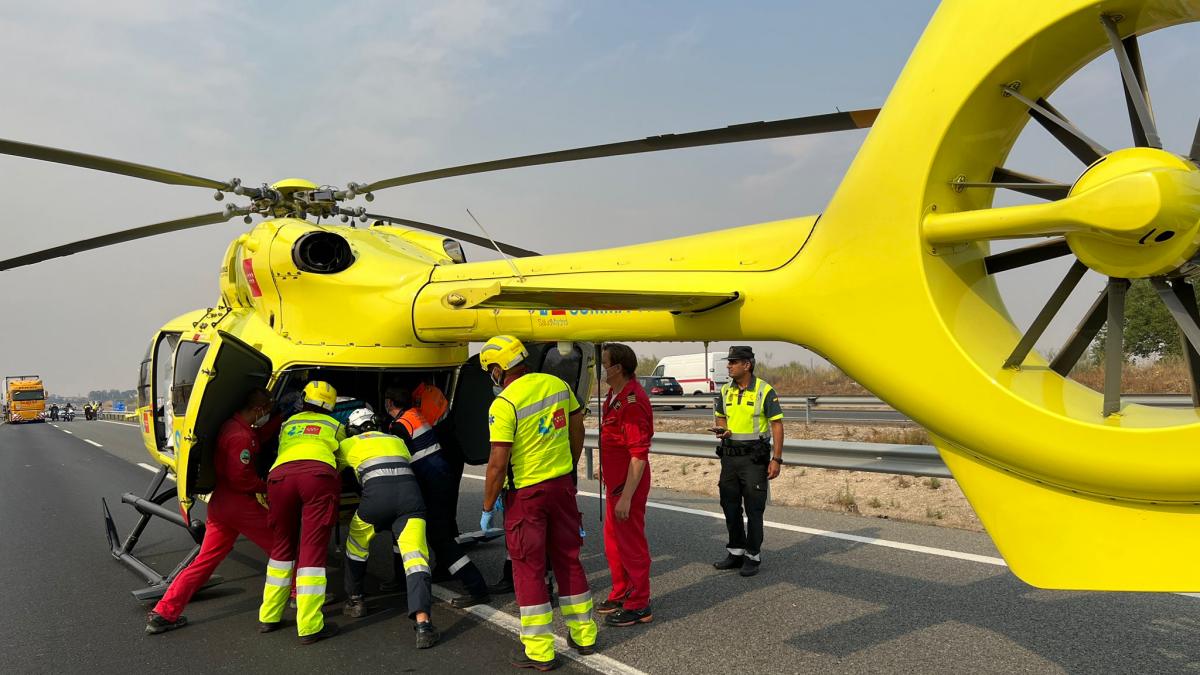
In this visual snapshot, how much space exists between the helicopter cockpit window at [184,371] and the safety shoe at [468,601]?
9.95 feet

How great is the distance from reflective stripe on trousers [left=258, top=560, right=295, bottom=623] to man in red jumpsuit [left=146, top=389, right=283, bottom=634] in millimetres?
413

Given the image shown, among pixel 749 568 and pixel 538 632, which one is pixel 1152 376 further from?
pixel 538 632

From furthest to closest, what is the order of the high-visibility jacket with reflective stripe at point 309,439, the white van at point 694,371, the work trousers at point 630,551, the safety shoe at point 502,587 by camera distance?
1. the white van at point 694,371
2. the safety shoe at point 502,587
3. the high-visibility jacket with reflective stripe at point 309,439
4. the work trousers at point 630,551

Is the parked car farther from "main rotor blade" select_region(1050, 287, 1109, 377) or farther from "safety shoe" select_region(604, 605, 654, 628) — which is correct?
"main rotor blade" select_region(1050, 287, 1109, 377)

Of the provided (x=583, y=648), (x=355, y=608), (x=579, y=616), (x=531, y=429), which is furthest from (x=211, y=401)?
(x=583, y=648)

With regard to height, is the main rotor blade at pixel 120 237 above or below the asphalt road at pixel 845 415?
above

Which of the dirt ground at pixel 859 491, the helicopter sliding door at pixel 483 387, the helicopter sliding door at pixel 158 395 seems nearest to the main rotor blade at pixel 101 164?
the helicopter sliding door at pixel 158 395

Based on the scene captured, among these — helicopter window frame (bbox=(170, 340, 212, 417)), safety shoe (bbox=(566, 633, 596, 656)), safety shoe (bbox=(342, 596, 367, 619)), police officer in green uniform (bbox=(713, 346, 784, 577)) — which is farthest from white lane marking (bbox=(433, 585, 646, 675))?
helicopter window frame (bbox=(170, 340, 212, 417))

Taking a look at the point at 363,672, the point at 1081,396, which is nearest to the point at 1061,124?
the point at 1081,396

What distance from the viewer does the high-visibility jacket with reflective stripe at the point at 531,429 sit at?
4414mm

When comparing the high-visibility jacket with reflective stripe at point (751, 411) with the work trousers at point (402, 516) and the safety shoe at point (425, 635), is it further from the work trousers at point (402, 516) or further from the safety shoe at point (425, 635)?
the safety shoe at point (425, 635)

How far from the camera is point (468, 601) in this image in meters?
5.26

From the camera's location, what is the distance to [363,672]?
4164 millimetres

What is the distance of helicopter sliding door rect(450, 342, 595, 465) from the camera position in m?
6.51
